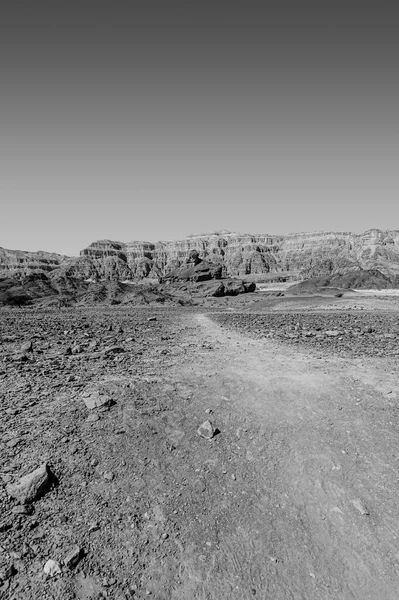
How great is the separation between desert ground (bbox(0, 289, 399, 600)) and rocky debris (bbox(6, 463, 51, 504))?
0.05 feet

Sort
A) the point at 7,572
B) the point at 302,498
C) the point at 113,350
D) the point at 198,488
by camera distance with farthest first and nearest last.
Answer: the point at 113,350, the point at 198,488, the point at 302,498, the point at 7,572

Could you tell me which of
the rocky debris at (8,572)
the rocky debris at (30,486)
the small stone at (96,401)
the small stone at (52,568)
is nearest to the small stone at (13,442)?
the rocky debris at (30,486)

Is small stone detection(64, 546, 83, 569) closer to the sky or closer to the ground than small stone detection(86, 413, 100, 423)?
closer to the ground

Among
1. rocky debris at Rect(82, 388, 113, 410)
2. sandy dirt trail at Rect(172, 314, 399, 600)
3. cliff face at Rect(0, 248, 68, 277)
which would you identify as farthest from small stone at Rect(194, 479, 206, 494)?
cliff face at Rect(0, 248, 68, 277)

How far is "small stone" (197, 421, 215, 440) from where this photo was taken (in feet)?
→ 18.6

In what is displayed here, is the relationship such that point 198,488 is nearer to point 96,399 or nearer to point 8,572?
point 8,572

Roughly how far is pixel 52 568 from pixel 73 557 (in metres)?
0.21

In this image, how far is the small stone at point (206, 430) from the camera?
18.6ft

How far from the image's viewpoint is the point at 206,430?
5.75 meters

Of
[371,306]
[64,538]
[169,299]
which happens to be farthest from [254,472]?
[169,299]

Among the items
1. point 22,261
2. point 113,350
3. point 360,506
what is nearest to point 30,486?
point 360,506

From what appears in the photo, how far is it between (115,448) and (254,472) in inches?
87.6

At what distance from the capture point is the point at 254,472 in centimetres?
487

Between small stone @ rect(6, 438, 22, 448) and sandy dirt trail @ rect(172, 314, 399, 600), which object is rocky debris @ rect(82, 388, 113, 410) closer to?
small stone @ rect(6, 438, 22, 448)
